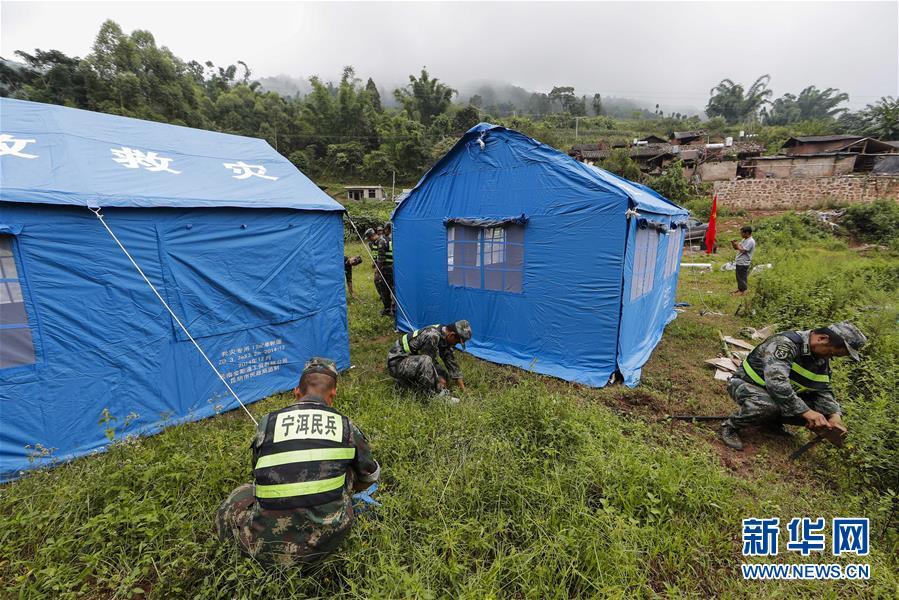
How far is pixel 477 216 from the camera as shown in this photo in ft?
18.9

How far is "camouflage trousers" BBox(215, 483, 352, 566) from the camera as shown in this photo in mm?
1896

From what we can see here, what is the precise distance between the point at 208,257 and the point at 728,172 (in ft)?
102


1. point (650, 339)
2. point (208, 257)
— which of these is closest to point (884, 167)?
point (650, 339)

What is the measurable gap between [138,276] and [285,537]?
10.1 feet

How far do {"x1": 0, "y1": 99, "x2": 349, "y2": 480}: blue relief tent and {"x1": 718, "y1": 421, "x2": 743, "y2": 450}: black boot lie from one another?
15.8ft

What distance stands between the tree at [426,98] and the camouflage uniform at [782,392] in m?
47.1

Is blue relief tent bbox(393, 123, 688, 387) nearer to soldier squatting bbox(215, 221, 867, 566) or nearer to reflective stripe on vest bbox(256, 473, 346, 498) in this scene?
soldier squatting bbox(215, 221, 867, 566)

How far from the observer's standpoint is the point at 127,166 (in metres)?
3.69

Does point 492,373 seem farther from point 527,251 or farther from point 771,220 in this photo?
point 771,220

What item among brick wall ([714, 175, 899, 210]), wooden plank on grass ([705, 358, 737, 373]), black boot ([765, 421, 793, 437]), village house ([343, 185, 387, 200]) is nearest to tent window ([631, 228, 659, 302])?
wooden plank on grass ([705, 358, 737, 373])

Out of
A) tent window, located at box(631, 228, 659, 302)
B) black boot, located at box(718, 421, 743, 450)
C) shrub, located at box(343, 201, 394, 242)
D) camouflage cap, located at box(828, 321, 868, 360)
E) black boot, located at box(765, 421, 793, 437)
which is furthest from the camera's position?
shrub, located at box(343, 201, 394, 242)

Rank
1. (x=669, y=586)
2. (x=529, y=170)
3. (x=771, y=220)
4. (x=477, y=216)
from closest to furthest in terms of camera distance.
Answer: (x=669, y=586)
(x=529, y=170)
(x=477, y=216)
(x=771, y=220)

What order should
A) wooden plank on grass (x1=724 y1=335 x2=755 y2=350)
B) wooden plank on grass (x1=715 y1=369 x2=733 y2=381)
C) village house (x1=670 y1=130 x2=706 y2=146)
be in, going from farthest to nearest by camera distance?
village house (x1=670 y1=130 x2=706 y2=146)
wooden plank on grass (x1=724 y1=335 x2=755 y2=350)
wooden plank on grass (x1=715 y1=369 x2=733 y2=381)

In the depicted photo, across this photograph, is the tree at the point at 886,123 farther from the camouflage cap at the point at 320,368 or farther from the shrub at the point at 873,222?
the camouflage cap at the point at 320,368
